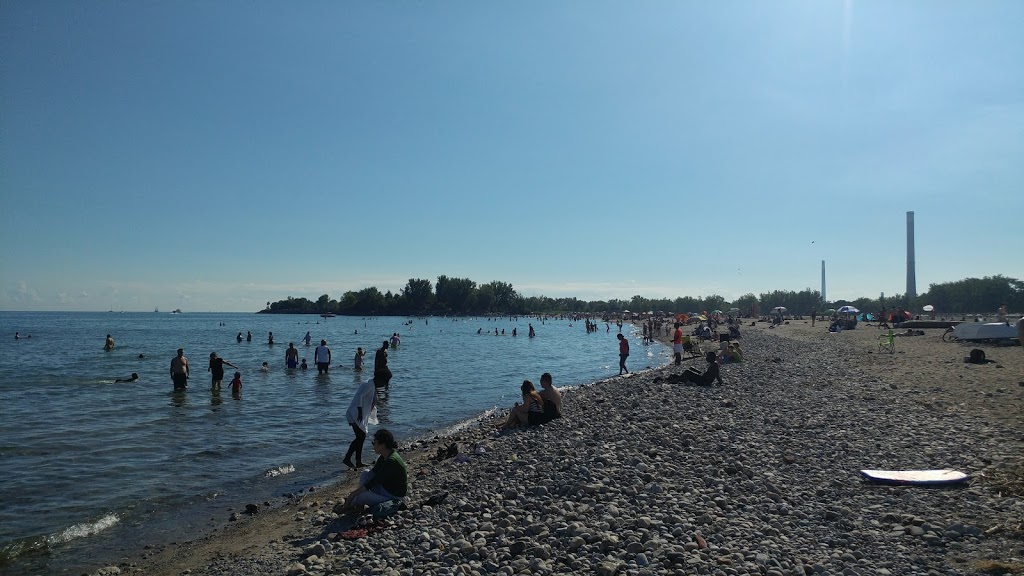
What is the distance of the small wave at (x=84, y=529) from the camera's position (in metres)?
8.22

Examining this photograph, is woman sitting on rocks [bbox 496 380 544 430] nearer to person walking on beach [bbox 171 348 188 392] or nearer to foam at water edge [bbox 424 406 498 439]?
foam at water edge [bbox 424 406 498 439]

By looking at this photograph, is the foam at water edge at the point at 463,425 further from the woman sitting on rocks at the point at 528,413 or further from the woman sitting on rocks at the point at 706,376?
the woman sitting on rocks at the point at 706,376

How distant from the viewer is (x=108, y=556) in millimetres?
7676

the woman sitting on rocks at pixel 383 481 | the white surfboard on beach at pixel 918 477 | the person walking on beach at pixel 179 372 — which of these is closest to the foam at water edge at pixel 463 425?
the woman sitting on rocks at pixel 383 481

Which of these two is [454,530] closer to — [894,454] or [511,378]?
[894,454]

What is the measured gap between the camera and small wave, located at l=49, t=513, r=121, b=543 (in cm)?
822

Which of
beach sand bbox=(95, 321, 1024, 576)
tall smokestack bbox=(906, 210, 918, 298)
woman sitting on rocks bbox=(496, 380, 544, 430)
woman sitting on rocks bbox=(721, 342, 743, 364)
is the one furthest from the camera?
tall smokestack bbox=(906, 210, 918, 298)

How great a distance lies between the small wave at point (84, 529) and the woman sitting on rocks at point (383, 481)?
3.93 meters

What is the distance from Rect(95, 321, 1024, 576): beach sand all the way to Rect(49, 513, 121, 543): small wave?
145cm

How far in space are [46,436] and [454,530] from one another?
13.5 meters

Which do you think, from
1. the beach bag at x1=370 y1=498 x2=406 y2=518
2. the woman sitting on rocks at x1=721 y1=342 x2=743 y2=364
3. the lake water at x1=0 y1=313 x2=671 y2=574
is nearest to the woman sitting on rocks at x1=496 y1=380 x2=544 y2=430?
the lake water at x1=0 y1=313 x2=671 y2=574

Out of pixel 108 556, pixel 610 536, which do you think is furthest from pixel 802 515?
pixel 108 556

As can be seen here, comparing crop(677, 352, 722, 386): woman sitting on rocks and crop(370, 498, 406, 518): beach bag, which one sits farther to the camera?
crop(677, 352, 722, 386): woman sitting on rocks

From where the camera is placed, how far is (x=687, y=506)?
680 centimetres
